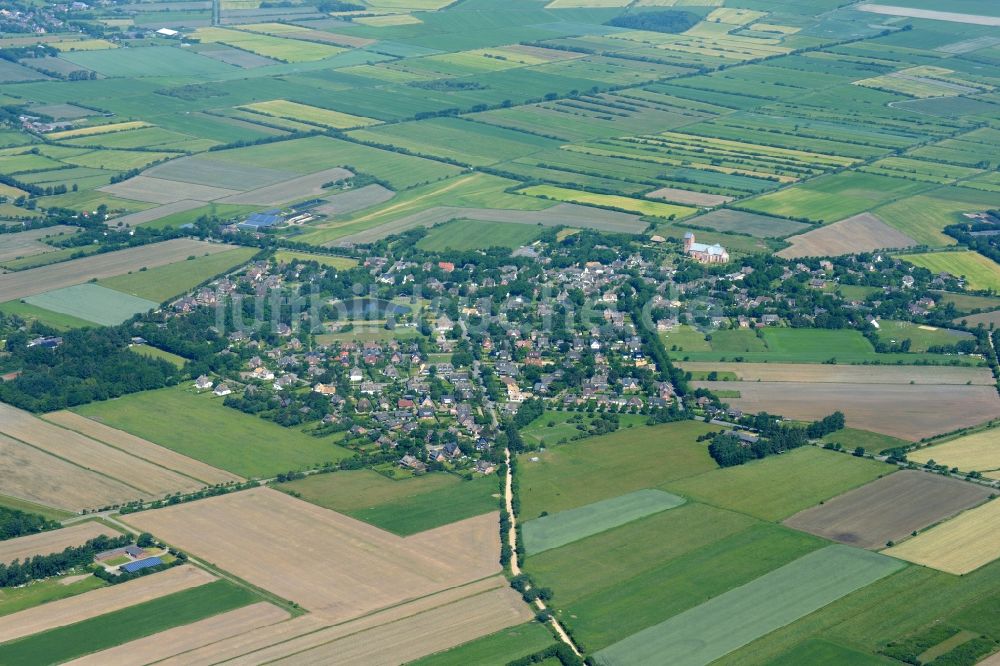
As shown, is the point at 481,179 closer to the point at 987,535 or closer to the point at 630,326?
the point at 630,326

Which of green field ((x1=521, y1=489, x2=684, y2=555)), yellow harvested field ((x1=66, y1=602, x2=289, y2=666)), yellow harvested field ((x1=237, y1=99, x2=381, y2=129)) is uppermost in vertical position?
yellow harvested field ((x1=237, y1=99, x2=381, y2=129))

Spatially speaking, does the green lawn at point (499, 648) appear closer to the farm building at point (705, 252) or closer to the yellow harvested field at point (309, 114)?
the farm building at point (705, 252)

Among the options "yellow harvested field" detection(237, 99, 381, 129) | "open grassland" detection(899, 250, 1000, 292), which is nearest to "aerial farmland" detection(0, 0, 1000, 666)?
"open grassland" detection(899, 250, 1000, 292)

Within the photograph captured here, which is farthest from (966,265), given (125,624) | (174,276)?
(125,624)

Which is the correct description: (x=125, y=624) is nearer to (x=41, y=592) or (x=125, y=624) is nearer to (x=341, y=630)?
(x=41, y=592)

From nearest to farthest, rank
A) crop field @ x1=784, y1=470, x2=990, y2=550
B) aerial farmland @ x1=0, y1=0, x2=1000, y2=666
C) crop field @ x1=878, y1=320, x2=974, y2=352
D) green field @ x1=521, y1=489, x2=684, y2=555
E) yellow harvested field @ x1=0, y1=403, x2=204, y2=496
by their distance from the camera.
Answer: aerial farmland @ x1=0, y1=0, x2=1000, y2=666 → green field @ x1=521, y1=489, x2=684, y2=555 → crop field @ x1=784, y1=470, x2=990, y2=550 → yellow harvested field @ x1=0, y1=403, x2=204, y2=496 → crop field @ x1=878, y1=320, x2=974, y2=352

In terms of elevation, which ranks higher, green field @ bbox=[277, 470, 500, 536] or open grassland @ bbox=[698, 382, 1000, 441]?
open grassland @ bbox=[698, 382, 1000, 441]

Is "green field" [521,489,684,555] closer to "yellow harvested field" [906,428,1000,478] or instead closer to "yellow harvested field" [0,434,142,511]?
"yellow harvested field" [906,428,1000,478]

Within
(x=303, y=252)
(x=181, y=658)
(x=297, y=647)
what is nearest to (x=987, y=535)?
(x=297, y=647)

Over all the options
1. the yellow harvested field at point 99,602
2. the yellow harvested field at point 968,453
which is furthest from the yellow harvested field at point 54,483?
the yellow harvested field at point 968,453
